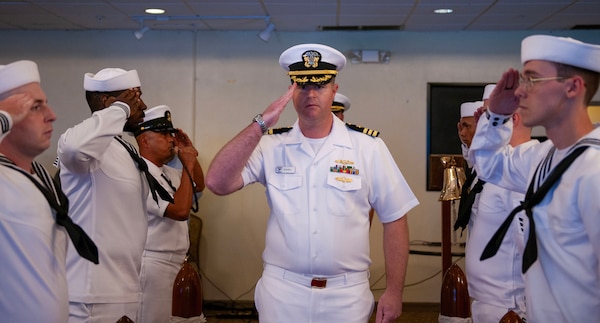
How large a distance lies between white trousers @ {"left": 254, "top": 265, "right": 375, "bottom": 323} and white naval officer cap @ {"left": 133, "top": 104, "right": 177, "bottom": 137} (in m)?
2.19

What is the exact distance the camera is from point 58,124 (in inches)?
330

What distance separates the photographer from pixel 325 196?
3330 mm

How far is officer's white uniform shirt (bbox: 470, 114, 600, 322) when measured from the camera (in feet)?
7.71

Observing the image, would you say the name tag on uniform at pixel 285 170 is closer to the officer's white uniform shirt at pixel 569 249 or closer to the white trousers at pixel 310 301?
the white trousers at pixel 310 301

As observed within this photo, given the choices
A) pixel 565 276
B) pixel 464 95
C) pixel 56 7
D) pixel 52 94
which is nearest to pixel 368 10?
pixel 464 95

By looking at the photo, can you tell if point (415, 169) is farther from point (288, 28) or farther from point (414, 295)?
point (288, 28)

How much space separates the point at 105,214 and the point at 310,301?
1.07m

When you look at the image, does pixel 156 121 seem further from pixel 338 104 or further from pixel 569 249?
pixel 569 249

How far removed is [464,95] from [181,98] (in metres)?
3.42

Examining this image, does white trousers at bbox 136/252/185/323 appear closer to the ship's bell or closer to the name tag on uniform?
the name tag on uniform

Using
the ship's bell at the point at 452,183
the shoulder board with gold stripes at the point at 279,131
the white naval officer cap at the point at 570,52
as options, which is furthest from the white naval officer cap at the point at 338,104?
the white naval officer cap at the point at 570,52

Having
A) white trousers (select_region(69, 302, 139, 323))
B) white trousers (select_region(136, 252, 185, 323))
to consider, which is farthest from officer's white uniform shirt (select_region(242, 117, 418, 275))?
white trousers (select_region(136, 252, 185, 323))

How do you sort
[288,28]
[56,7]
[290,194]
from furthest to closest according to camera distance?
1. [288,28]
2. [56,7]
3. [290,194]

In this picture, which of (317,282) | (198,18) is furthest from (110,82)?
(198,18)
